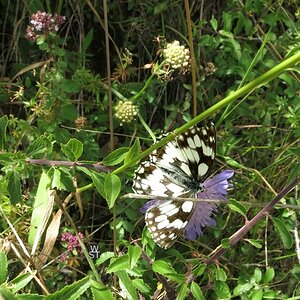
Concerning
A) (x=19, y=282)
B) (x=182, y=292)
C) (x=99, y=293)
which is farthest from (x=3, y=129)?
(x=182, y=292)

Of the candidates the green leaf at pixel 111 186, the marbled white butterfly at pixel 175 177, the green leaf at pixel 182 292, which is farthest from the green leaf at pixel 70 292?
the marbled white butterfly at pixel 175 177

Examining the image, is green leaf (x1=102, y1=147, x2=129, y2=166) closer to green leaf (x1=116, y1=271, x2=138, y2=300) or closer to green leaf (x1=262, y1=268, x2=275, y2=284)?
green leaf (x1=116, y1=271, x2=138, y2=300)

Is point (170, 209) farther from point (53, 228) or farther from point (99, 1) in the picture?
point (99, 1)

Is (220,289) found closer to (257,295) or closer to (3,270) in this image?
(257,295)

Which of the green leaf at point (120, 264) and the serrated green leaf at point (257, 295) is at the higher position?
the green leaf at point (120, 264)

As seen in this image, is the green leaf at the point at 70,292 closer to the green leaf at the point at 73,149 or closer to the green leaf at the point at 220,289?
the green leaf at the point at 73,149
